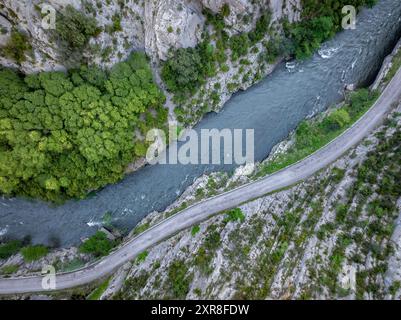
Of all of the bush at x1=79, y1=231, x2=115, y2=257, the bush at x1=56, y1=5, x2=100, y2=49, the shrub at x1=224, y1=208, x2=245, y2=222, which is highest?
the bush at x1=56, y1=5, x2=100, y2=49

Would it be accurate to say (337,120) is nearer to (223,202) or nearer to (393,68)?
(393,68)

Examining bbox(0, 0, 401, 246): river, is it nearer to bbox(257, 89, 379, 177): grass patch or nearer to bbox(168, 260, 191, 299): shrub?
bbox(257, 89, 379, 177): grass patch

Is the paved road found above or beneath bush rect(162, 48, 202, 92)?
beneath

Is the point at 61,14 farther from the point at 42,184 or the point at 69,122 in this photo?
the point at 42,184

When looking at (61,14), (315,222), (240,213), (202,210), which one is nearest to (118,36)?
(61,14)

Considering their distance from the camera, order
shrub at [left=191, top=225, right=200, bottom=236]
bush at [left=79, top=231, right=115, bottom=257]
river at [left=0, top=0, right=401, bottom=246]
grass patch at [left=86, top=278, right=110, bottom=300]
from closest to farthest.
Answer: grass patch at [left=86, top=278, right=110, bottom=300]
shrub at [left=191, top=225, right=200, bottom=236]
bush at [left=79, top=231, right=115, bottom=257]
river at [left=0, top=0, right=401, bottom=246]

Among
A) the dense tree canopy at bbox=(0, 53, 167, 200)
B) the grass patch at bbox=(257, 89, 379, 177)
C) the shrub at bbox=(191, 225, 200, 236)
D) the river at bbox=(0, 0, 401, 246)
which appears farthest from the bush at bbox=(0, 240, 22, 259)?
the grass patch at bbox=(257, 89, 379, 177)

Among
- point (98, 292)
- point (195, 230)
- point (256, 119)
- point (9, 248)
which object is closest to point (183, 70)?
point (256, 119)
